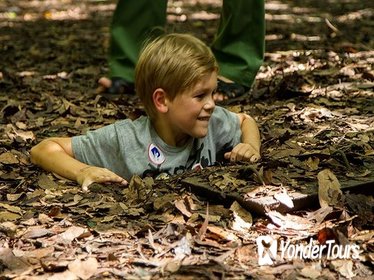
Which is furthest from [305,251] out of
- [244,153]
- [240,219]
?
[244,153]

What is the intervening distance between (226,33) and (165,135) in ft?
5.84

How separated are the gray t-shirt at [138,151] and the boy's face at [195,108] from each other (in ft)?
0.59

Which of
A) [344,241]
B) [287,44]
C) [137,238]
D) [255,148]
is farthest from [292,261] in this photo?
[287,44]


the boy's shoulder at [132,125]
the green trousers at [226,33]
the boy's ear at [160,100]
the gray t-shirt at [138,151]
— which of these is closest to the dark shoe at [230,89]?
the green trousers at [226,33]

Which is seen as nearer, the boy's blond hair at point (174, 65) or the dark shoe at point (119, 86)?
the boy's blond hair at point (174, 65)

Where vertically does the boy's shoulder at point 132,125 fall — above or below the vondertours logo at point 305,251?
above

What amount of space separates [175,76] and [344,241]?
1.34 metres

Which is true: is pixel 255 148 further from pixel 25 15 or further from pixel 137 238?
pixel 25 15

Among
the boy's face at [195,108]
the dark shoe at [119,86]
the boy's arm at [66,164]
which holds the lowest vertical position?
the dark shoe at [119,86]

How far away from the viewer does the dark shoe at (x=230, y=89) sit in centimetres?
511

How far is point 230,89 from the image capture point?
5133 mm

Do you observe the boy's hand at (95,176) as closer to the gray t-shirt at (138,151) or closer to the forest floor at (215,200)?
the forest floor at (215,200)

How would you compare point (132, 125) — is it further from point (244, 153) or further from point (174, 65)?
point (244, 153)

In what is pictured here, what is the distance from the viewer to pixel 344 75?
18.4ft
